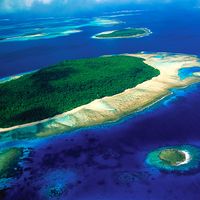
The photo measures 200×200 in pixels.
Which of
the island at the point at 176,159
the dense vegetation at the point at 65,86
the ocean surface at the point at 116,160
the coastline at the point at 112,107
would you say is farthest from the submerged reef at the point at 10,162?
the island at the point at 176,159

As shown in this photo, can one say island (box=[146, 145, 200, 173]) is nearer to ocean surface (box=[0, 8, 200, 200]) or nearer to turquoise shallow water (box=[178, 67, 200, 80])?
ocean surface (box=[0, 8, 200, 200])

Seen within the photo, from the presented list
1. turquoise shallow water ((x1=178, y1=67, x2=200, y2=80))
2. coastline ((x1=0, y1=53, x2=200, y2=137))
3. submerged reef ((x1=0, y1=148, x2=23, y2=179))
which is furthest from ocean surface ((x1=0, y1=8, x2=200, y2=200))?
turquoise shallow water ((x1=178, y1=67, x2=200, y2=80))

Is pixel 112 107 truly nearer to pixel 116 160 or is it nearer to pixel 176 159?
pixel 116 160

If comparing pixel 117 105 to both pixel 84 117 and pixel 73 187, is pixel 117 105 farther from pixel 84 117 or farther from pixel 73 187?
pixel 73 187

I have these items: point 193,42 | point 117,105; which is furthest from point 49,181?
point 193,42

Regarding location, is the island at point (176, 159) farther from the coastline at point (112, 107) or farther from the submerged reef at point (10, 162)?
the submerged reef at point (10, 162)
